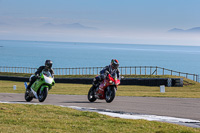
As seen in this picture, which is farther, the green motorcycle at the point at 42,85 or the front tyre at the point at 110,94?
the green motorcycle at the point at 42,85

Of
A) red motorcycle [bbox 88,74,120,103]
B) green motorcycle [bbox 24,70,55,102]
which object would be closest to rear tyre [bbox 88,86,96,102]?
red motorcycle [bbox 88,74,120,103]

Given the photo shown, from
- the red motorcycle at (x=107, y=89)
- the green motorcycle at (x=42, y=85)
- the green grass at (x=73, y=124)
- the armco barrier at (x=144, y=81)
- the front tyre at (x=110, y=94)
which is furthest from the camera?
the armco barrier at (x=144, y=81)

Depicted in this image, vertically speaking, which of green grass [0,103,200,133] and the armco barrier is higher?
green grass [0,103,200,133]

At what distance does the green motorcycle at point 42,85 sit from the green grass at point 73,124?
15.2 feet

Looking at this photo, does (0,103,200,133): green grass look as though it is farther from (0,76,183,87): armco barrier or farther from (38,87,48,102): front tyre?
(0,76,183,87): armco barrier

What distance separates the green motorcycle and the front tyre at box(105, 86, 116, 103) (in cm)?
242

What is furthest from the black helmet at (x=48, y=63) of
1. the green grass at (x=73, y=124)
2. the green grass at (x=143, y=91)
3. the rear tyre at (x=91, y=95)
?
the green grass at (x=143, y=91)

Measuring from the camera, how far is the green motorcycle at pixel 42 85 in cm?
1748

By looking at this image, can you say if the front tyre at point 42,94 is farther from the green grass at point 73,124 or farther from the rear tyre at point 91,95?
the green grass at point 73,124

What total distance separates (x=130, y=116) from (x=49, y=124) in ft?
9.62

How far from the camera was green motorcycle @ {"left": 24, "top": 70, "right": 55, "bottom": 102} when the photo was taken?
1748 cm

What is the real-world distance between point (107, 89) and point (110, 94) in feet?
0.95

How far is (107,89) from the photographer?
691 inches

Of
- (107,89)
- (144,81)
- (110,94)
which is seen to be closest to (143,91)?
(144,81)
